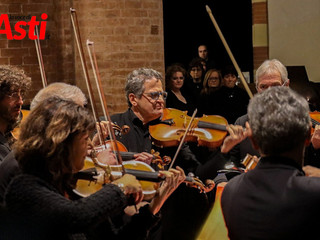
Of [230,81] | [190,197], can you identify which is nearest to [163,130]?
[190,197]

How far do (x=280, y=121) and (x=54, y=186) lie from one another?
0.80 m

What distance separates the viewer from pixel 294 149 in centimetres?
172

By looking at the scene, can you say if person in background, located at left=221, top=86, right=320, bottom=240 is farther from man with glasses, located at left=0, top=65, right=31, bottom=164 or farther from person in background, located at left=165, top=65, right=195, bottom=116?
person in background, located at left=165, top=65, right=195, bottom=116

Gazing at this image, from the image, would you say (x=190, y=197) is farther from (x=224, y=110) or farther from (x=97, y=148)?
(x=224, y=110)

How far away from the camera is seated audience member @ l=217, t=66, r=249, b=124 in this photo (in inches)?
A: 225

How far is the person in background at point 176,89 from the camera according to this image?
555cm

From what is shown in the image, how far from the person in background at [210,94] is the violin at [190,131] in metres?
2.20

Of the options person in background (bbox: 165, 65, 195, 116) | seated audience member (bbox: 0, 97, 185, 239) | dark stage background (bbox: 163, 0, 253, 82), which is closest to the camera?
seated audience member (bbox: 0, 97, 185, 239)

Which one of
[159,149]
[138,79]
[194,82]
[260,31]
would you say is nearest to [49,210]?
[159,149]

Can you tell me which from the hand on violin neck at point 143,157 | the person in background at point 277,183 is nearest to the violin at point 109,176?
the hand on violin neck at point 143,157

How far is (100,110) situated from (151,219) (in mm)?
4297

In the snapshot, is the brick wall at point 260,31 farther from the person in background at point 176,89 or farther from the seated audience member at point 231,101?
the person in background at point 176,89

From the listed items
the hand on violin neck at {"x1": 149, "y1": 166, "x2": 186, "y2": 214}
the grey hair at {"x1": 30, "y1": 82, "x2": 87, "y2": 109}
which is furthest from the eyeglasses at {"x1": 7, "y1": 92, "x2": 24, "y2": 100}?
the hand on violin neck at {"x1": 149, "y1": 166, "x2": 186, "y2": 214}

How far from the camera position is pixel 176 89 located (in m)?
5.75
